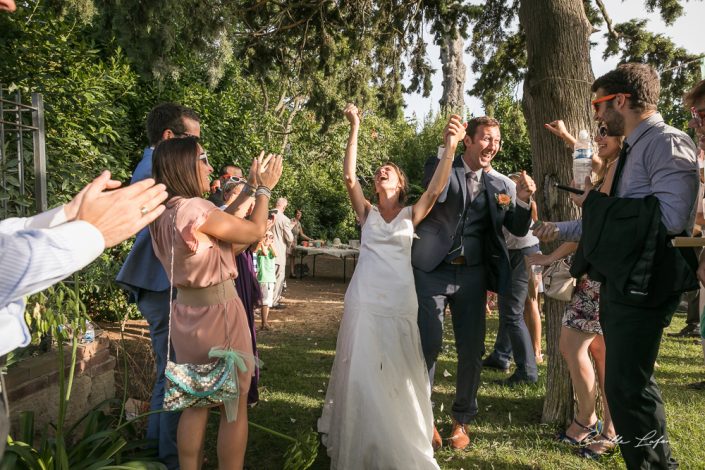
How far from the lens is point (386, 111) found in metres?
8.32

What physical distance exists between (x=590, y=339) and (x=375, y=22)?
211 inches

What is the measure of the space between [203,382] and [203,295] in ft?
1.38

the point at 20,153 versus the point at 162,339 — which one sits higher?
the point at 20,153

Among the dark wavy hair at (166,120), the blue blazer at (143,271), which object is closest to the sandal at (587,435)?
the blue blazer at (143,271)

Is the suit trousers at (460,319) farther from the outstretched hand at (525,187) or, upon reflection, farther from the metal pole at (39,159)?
the metal pole at (39,159)

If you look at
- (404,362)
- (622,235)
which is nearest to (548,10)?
(622,235)

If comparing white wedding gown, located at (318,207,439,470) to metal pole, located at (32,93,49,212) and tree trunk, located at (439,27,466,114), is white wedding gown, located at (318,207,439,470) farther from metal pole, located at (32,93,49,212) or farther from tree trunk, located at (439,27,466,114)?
tree trunk, located at (439,27,466,114)

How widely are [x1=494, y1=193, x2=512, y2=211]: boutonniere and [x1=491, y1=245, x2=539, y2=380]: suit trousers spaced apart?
1.74 meters

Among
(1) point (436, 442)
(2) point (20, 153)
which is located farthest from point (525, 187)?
(2) point (20, 153)

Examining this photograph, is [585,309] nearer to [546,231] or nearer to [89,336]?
[546,231]

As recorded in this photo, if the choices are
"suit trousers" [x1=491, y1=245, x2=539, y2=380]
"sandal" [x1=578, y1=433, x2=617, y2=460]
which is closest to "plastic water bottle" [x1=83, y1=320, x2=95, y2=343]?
"sandal" [x1=578, y1=433, x2=617, y2=460]

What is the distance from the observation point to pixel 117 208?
1.53 meters

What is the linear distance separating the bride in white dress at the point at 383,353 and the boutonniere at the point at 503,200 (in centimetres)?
46

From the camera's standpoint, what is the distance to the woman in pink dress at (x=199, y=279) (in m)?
2.66
